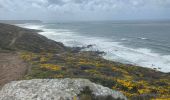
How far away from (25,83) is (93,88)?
467cm

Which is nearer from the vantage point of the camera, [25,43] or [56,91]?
[56,91]

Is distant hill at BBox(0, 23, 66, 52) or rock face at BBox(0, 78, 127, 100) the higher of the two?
rock face at BBox(0, 78, 127, 100)

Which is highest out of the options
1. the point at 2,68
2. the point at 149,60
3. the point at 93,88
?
the point at 93,88

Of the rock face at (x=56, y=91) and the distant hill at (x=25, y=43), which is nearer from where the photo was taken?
the rock face at (x=56, y=91)

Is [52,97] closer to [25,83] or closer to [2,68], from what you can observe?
[25,83]

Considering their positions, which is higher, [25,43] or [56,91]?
[56,91]

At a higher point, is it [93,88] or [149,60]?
[93,88]

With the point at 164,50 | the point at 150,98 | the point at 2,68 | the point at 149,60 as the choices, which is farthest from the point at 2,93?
the point at 164,50

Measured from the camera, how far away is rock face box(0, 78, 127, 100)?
1655cm

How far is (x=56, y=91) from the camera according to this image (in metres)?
17.0

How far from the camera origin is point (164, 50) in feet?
320

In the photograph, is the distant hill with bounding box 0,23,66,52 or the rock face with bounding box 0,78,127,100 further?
the distant hill with bounding box 0,23,66,52

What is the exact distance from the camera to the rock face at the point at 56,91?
1655 centimetres

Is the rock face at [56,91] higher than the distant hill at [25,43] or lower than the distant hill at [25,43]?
higher
